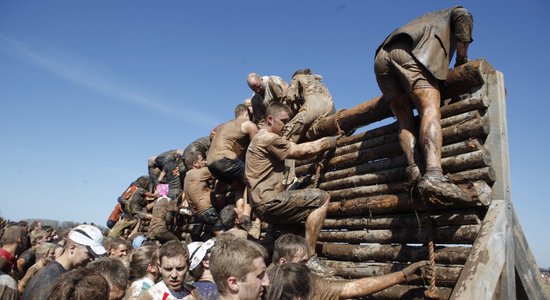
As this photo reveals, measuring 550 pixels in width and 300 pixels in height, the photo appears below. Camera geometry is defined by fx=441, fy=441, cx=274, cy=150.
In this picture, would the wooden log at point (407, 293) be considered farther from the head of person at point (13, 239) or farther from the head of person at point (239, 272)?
the head of person at point (13, 239)

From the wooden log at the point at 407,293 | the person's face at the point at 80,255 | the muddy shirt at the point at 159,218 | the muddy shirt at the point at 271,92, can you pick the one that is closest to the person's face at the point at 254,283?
the wooden log at the point at 407,293

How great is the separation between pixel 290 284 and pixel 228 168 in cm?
532

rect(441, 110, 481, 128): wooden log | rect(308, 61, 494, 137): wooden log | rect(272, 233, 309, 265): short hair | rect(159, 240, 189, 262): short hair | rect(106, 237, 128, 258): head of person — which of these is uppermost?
rect(308, 61, 494, 137): wooden log

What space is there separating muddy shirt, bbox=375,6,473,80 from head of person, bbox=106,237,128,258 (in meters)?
5.76

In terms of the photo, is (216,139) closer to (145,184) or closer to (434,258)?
(434,258)

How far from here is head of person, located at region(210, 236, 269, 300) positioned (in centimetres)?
313

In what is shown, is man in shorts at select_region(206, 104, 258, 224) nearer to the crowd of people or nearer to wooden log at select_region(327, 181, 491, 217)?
the crowd of people

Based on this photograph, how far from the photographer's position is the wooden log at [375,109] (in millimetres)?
4816

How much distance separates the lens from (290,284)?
3498 millimetres

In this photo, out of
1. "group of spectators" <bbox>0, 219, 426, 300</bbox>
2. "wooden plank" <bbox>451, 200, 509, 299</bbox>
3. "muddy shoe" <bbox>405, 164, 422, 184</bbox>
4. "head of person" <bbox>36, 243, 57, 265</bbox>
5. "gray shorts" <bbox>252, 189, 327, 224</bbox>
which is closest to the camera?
"group of spectators" <bbox>0, 219, 426, 300</bbox>

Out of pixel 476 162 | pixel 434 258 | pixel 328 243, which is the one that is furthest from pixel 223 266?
pixel 328 243

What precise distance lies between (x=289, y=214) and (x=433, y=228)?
1.98 meters

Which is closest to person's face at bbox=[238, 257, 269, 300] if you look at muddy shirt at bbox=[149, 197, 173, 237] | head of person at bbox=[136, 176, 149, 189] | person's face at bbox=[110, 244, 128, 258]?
person's face at bbox=[110, 244, 128, 258]

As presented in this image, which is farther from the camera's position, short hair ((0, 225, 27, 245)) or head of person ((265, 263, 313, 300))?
short hair ((0, 225, 27, 245))
